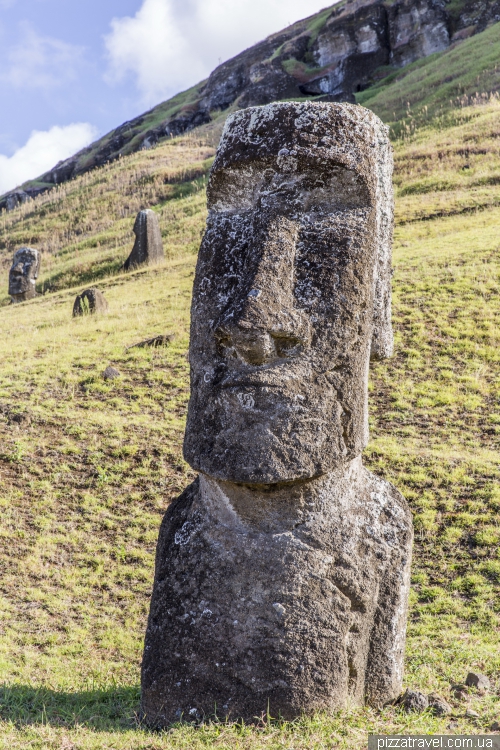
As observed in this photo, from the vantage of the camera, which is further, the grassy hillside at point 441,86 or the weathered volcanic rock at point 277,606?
the grassy hillside at point 441,86

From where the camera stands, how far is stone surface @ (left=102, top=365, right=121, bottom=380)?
40.0ft

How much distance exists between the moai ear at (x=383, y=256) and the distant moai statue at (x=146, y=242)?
19915 millimetres

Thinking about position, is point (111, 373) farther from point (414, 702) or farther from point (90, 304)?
point (414, 702)

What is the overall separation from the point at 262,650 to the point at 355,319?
1.77 m

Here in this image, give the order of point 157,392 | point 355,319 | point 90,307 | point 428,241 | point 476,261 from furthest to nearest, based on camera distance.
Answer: point 428,241, point 90,307, point 476,261, point 157,392, point 355,319

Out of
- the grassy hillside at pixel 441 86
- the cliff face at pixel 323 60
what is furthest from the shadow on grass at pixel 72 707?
the cliff face at pixel 323 60

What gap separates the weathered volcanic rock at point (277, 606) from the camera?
3701 millimetres

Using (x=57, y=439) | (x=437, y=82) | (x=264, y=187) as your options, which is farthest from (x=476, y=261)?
(x=437, y=82)

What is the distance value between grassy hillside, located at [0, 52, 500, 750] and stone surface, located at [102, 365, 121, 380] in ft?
0.59

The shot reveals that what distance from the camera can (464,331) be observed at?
13117 mm

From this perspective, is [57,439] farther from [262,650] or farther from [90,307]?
[90,307]

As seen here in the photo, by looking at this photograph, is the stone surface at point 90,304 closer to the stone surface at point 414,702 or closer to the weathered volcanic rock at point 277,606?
the weathered volcanic rock at point 277,606

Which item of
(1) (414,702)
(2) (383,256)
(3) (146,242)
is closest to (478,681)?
(1) (414,702)

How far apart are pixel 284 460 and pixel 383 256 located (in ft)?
4.74
